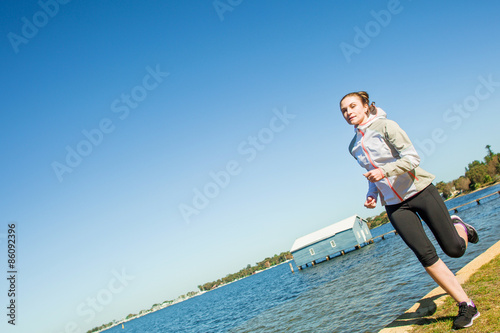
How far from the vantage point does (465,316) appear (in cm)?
321

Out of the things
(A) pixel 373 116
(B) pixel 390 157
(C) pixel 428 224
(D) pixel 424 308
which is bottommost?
(D) pixel 424 308

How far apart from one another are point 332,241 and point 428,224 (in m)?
47.3

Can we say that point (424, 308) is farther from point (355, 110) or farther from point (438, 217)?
point (355, 110)

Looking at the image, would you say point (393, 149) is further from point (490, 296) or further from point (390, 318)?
point (390, 318)

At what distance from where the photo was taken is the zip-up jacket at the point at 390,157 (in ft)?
10.5

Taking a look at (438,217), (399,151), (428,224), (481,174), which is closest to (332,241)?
(428,224)

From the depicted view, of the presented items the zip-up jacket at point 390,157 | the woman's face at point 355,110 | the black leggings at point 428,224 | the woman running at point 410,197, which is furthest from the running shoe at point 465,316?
the woman's face at point 355,110

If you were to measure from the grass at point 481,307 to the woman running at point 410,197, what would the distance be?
14 cm

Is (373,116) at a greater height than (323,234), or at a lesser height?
greater

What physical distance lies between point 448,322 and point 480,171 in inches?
4139

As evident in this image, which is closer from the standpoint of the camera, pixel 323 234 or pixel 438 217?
pixel 438 217

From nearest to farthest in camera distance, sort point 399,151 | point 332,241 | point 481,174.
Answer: point 399,151, point 332,241, point 481,174

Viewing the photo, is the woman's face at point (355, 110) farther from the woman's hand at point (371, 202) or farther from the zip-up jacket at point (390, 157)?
the woman's hand at point (371, 202)

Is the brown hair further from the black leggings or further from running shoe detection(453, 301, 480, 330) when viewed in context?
running shoe detection(453, 301, 480, 330)
